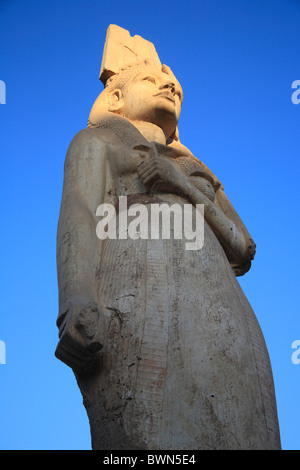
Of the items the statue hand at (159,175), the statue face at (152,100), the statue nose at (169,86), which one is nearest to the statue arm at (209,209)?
the statue hand at (159,175)

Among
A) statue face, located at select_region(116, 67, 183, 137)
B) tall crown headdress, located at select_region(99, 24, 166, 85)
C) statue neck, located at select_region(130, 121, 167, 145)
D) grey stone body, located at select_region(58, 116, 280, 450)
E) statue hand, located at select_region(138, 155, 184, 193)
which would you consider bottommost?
grey stone body, located at select_region(58, 116, 280, 450)

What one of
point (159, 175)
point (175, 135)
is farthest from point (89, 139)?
point (175, 135)

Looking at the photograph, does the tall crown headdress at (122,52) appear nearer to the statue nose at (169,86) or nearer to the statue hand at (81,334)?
the statue nose at (169,86)

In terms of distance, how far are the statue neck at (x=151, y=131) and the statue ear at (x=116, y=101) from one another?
26 centimetres

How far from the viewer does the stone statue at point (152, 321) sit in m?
3.11

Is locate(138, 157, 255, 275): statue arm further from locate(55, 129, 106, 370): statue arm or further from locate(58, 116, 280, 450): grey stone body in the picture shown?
locate(55, 129, 106, 370): statue arm

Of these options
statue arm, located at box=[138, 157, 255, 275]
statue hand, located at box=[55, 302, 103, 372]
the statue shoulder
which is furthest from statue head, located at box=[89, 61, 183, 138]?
statue hand, located at box=[55, 302, 103, 372]

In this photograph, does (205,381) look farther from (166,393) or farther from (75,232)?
(75,232)

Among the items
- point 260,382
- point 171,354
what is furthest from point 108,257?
point 260,382

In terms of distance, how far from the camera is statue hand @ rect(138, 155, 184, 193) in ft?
14.4

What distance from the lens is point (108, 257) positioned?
12.8 feet

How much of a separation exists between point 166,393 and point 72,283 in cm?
93

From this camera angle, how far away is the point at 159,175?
437 centimetres

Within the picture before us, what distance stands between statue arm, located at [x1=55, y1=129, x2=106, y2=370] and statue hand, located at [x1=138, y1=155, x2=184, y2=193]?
1.10 ft
